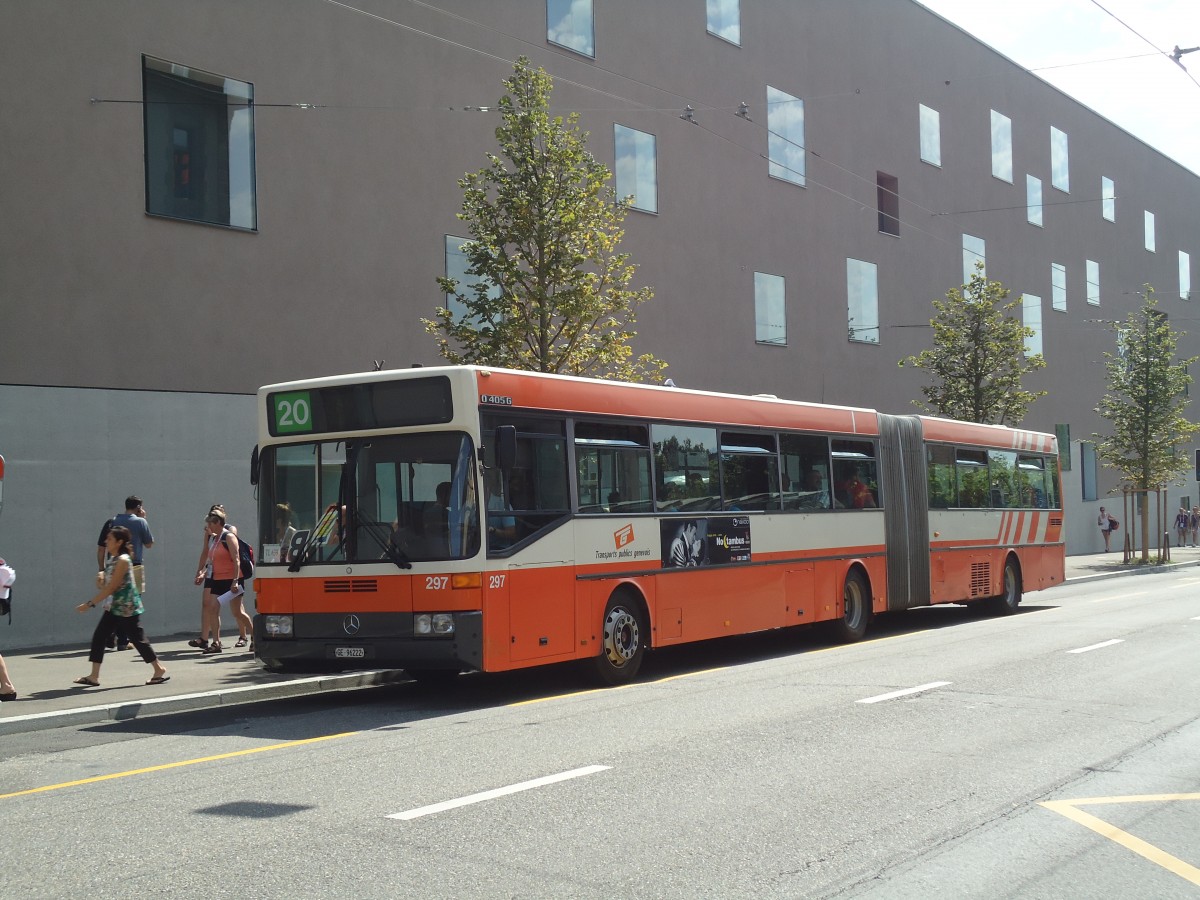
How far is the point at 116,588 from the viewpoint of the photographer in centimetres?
1243

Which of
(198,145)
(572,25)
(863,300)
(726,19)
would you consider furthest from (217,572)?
(863,300)

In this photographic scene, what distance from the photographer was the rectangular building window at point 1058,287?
45.6 meters

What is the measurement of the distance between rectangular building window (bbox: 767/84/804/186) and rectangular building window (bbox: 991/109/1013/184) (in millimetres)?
12541

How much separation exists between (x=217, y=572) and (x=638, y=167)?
45.9 ft

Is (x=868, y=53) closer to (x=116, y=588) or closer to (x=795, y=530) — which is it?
(x=795, y=530)

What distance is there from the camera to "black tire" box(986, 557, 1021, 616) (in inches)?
867

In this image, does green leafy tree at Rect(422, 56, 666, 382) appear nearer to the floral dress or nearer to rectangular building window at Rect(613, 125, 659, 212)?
the floral dress

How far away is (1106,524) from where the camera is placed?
47.9m

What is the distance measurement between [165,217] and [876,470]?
10.8 m

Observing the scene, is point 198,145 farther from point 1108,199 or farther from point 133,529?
point 1108,199

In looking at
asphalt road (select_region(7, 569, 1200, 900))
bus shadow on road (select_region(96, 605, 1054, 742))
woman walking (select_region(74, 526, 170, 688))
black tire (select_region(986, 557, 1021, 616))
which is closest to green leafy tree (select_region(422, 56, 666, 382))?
bus shadow on road (select_region(96, 605, 1054, 742))

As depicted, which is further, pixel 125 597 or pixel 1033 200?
pixel 1033 200

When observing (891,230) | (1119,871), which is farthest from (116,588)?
(891,230)

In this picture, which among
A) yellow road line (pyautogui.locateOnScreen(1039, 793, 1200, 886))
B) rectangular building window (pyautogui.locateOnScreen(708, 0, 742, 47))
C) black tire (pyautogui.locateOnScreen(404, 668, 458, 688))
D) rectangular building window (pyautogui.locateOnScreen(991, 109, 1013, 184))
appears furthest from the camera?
rectangular building window (pyautogui.locateOnScreen(991, 109, 1013, 184))
